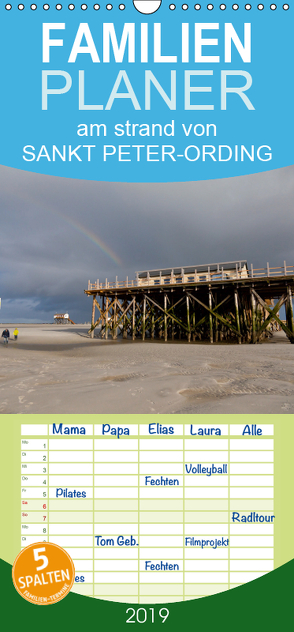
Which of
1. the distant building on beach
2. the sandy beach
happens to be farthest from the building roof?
the distant building on beach

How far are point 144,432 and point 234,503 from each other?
2.07 feet

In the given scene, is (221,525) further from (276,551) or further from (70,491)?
(70,491)

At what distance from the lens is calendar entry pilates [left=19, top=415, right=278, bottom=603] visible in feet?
4.69

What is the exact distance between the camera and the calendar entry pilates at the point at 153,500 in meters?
1.43

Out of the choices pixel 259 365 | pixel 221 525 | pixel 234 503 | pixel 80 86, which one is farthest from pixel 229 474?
pixel 259 365

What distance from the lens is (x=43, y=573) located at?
4.35 ft

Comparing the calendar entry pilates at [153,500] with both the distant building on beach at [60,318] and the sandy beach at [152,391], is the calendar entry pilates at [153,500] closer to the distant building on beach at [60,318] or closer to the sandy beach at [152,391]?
the sandy beach at [152,391]

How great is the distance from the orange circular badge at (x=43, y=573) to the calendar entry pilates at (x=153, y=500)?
72mm

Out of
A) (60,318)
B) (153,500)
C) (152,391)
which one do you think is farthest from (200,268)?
(60,318)

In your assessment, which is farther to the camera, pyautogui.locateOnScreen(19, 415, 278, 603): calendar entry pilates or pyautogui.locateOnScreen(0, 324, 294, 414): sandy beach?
pyautogui.locateOnScreen(0, 324, 294, 414): sandy beach

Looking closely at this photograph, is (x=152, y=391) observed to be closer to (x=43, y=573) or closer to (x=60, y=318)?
(x=43, y=573)

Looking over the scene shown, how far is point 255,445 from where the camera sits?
5.02 feet

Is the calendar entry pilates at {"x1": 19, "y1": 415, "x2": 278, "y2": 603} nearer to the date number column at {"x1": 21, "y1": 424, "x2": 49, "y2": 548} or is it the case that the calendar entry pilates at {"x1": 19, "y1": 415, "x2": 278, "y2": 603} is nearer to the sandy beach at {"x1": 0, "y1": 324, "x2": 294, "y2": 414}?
the date number column at {"x1": 21, "y1": 424, "x2": 49, "y2": 548}

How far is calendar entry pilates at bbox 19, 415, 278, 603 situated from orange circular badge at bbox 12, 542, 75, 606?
72mm
